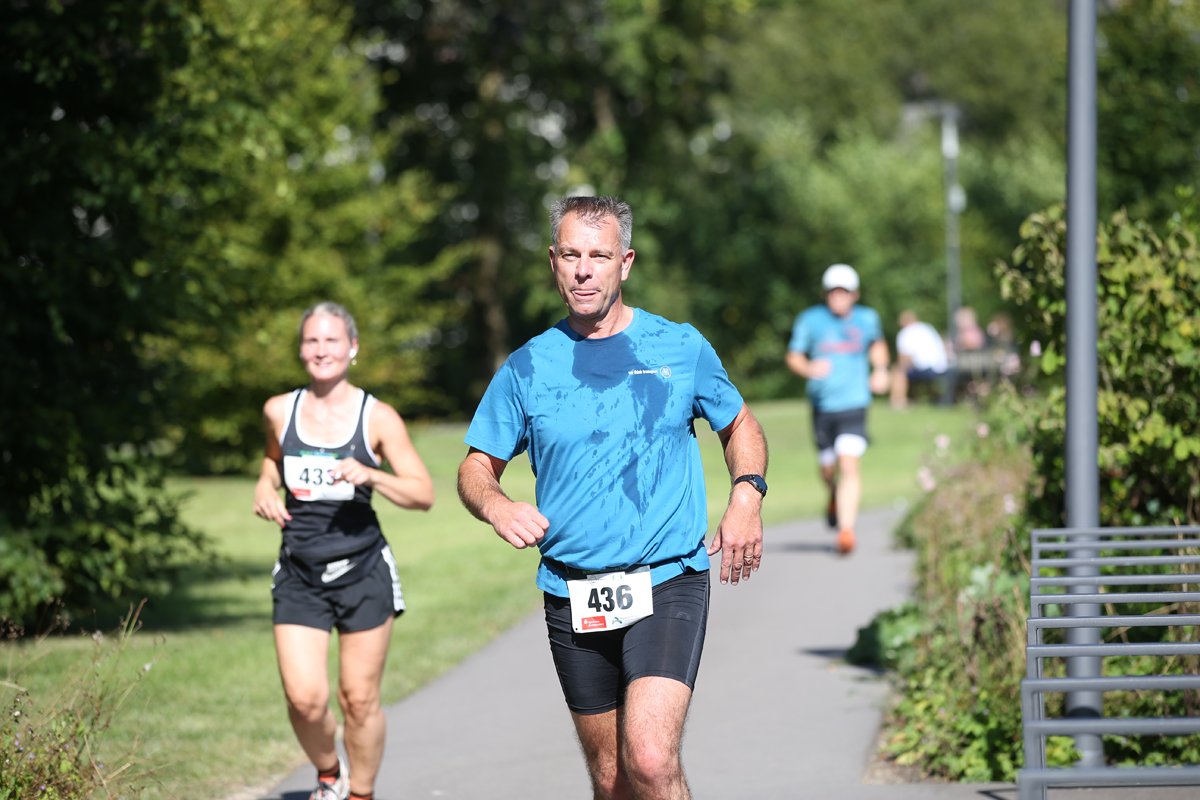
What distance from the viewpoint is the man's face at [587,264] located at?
154 inches

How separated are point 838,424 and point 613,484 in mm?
7776

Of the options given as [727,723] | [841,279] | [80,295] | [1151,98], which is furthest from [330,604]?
[1151,98]

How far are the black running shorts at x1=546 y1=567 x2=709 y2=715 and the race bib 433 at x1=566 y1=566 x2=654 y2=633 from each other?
0.05m

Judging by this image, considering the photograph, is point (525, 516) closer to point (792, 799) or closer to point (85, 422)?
point (792, 799)

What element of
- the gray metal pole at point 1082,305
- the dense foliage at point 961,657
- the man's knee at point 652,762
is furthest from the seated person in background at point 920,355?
the man's knee at point 652,762

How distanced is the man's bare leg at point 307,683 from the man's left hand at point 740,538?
192 centimetres

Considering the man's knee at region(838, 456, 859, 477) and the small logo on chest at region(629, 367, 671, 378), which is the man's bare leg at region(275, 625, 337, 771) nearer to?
the small logo on chest at region(629, 367, 671, 378)

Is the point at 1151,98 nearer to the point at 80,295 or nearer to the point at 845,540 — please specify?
the point at 845,540

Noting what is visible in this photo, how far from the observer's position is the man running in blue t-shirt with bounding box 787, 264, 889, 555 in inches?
444

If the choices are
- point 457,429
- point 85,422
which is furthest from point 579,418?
point 457,429

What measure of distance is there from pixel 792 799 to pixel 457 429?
2613cm

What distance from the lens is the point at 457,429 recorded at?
3112 cm

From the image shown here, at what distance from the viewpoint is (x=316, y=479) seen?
520 centimetres

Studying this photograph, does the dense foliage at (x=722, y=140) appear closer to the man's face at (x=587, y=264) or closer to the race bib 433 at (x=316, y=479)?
the race bib 433 at (x=316, y=479)
